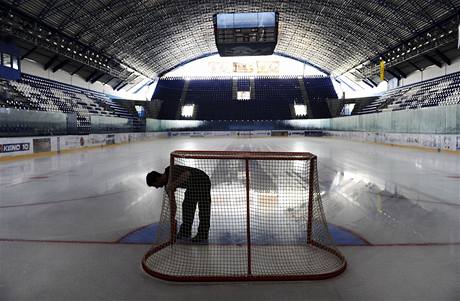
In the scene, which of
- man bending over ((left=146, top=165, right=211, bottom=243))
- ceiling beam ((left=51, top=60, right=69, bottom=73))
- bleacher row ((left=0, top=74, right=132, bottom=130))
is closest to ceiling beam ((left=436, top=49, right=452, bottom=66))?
bleacher row ((left=0, top=74, right=132, bottom=130))

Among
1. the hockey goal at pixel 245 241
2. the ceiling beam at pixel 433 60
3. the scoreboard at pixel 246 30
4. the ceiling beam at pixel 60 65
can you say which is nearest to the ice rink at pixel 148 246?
the hockey goal at pixel 245 241

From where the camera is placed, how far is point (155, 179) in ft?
16.6

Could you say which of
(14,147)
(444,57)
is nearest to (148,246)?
(14,147)

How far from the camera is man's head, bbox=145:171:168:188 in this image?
197 inches

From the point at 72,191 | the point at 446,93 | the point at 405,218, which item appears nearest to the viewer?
the point at 405,218

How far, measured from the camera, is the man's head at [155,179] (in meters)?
5.02

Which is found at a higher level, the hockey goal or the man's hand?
the man's hand

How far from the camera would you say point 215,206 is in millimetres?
7625

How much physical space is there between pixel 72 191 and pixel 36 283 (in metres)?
6.47

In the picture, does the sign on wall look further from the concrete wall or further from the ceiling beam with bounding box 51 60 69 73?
the ceiling beam with bounding box 51 60 69 73

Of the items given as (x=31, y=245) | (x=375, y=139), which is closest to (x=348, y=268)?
(x=31, y=245)

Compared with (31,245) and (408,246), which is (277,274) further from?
(31,245)

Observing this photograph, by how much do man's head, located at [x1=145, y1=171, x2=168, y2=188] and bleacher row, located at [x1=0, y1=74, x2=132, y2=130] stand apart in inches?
936

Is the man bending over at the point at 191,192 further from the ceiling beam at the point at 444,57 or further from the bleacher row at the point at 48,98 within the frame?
the ceiling beam at the point at 444,57
